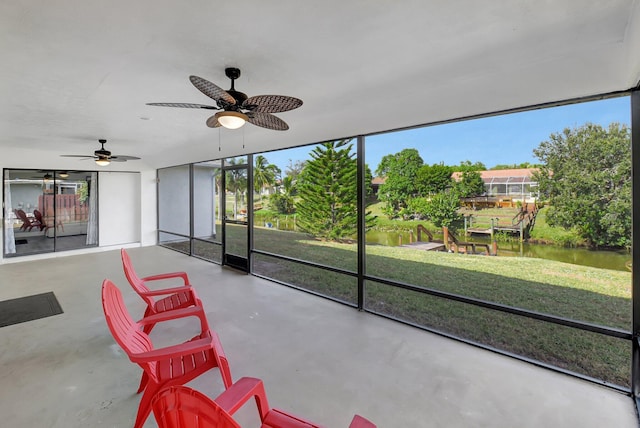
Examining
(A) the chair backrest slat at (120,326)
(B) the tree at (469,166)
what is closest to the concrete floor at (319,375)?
(A) the chair backrest slat at (120,326)

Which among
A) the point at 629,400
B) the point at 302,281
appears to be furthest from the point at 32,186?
the point at 629,400

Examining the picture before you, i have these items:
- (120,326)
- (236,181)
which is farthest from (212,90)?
(236,181)

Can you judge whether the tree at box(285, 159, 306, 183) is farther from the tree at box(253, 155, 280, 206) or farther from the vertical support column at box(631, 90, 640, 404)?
the vertical support column at box(631, 90, 640, 404)

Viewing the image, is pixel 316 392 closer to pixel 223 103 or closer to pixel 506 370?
pixel 506 370

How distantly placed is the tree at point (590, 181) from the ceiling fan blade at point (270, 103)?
3.66 metres

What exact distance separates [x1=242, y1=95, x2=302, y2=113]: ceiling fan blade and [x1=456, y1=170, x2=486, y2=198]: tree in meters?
3.80

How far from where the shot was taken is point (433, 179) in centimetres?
561

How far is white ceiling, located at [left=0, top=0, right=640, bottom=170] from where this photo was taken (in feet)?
5.20

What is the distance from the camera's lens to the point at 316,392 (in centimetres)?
226

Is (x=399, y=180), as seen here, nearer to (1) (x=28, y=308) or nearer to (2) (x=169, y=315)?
(2) (x=169, y=315)

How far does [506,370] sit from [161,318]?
2.95 m

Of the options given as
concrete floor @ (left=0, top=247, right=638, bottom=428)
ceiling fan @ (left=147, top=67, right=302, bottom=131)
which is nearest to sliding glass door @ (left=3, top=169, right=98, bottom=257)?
concrete floor @ (left=0, top=247, right=638, bottom=428)

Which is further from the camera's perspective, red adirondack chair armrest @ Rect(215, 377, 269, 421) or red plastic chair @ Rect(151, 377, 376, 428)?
red adirondack chair armrest @ Rect(215, 377, 269, 421)

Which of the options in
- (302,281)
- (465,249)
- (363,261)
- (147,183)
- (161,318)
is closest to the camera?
(161,318)
